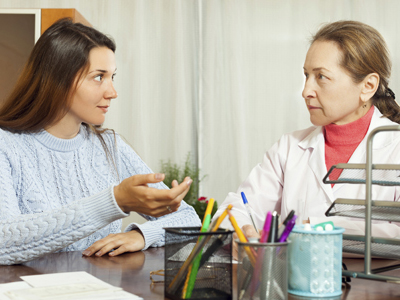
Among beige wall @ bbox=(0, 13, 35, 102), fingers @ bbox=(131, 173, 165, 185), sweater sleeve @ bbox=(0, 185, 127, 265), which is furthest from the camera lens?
beige wall @ bbox=(0, 13, 35, 102)

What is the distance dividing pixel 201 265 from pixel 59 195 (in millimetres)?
976

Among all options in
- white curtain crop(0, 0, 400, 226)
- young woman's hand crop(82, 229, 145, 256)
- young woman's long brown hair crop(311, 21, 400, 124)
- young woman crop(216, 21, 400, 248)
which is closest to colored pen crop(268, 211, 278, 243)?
young woman's hand crop(82, 229, 145, 256)

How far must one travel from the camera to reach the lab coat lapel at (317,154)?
1.62 metres

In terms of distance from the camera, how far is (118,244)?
1.34 m

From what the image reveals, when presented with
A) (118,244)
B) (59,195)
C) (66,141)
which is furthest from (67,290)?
(66,141)

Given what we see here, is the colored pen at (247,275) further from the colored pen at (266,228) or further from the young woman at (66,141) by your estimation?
the young woman at (66,141)

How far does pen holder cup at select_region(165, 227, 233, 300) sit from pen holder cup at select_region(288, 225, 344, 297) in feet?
0.38

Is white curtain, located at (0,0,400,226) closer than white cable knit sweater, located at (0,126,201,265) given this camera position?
No

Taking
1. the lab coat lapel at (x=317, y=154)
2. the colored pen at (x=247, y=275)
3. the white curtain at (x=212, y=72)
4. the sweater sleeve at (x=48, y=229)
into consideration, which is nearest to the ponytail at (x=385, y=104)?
the lab coat lapel at (x=317, y=154)

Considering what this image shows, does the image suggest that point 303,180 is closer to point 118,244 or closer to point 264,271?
point 118,244

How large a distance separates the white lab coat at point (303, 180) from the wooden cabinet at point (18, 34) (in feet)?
5.09

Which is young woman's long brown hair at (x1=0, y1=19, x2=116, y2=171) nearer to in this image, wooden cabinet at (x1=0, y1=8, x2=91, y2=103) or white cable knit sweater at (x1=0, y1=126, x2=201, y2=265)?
white cable knit sweater at (x1=0, y1=126, x2=201, y2=265)

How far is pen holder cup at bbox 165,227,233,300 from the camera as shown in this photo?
0.77 metres

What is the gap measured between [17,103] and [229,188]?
2733 mm
